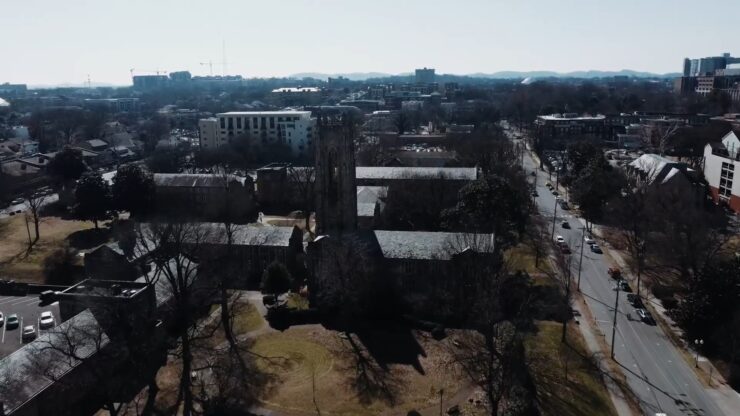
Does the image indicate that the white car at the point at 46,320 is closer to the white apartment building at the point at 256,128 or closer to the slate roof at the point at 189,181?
the slate roof at the point at 189,181

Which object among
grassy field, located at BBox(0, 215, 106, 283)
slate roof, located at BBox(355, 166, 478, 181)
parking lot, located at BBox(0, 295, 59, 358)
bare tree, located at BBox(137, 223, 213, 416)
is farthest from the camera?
slate roof, located at BBox(355, 166, 478, 181)

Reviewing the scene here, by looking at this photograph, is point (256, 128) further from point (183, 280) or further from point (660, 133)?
point (183, 280)

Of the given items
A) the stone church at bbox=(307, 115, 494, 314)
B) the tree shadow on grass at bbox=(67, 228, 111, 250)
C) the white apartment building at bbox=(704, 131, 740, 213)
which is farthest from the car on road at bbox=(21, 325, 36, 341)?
the white apartment building at bbox=(704, 131, 740, 213)

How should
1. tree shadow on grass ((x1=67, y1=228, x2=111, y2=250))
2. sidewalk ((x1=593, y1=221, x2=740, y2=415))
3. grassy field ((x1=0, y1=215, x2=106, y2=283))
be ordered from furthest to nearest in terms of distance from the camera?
tree shadow on grass ((x1=67, y1=228, x2=111, y2=250))
grassy field ((x1=0, y1=215, x2=106, y2=283))
sidewalk ((x1=593, y1=221, x2=740, y2=415))

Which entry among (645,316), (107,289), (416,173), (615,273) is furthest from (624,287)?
(107,289)

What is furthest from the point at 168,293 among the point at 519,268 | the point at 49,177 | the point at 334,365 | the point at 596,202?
the point at 49,177

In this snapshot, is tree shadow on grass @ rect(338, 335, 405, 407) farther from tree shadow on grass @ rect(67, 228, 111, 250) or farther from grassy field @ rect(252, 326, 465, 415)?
tree shadow on grass @ rect(67, 228, 111, 250)

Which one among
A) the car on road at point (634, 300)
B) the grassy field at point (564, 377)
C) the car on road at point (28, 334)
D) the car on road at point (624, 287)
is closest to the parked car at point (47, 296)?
the car on road at point (28, 334)

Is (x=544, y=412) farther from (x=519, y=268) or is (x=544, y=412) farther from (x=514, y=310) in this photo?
(x=519, y=268)
